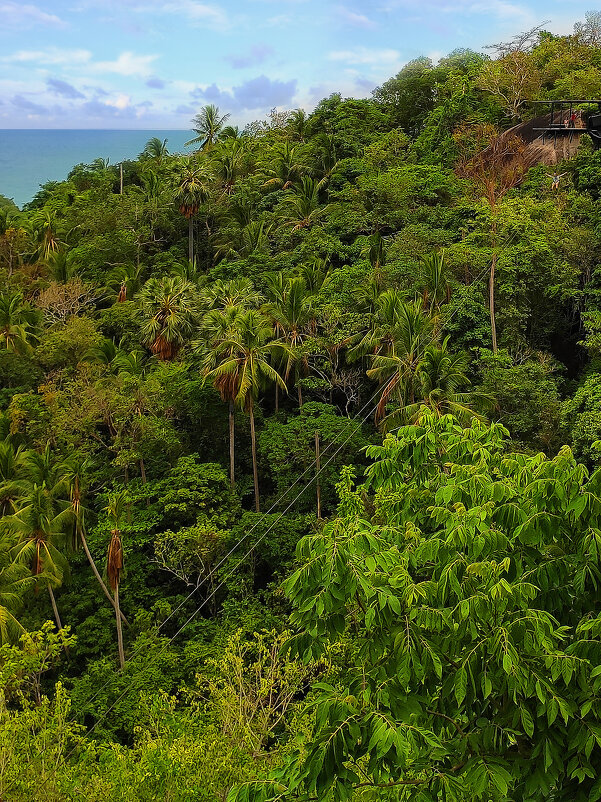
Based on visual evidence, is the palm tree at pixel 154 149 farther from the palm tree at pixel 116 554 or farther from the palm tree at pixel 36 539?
the palm tree at pixel 36 539

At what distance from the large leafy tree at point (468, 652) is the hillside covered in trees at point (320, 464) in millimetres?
24

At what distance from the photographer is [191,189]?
39.8m

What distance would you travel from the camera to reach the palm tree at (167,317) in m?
31.2

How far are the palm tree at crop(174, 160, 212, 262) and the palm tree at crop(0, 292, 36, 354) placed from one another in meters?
11.0

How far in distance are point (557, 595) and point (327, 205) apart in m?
35.5

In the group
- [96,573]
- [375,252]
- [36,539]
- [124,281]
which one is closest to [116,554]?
[96,573]

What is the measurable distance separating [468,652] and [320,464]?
2097cm

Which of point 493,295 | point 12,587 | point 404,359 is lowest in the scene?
point 12,587

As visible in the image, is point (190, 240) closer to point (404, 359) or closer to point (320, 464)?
point (320, 464)

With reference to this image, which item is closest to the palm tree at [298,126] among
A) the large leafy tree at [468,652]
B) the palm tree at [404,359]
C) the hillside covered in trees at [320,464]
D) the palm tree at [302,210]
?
the hillside covered in trees at [320,464]

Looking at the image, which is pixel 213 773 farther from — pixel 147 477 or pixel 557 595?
pixel 147 477

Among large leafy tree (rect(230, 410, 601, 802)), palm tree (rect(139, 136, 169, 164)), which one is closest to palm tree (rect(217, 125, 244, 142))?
palm tree (rect(139, 136, 169, 164))

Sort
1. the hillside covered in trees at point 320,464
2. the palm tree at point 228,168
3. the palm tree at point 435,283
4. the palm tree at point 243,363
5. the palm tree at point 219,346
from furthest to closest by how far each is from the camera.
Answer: the palm tree at point 228,168 → the palm tree at point 435,283 → the palm tree at point 219,346 → the palm tree at point 243,363 → the hillside covered in trees at point 320,464

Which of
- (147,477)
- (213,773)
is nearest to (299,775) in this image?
(213,773)
